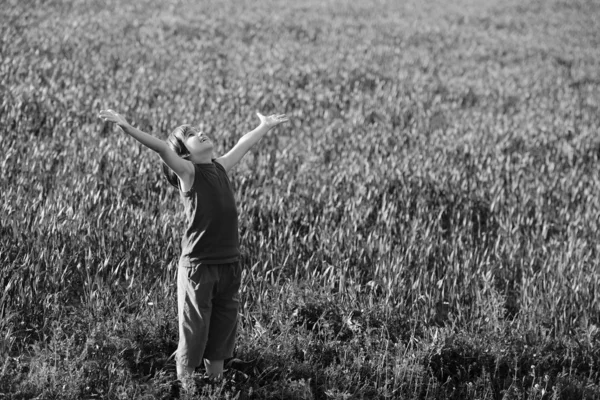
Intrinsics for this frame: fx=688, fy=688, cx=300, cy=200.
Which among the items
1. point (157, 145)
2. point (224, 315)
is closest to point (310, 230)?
point (224, 315)

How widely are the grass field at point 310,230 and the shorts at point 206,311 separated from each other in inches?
8.9

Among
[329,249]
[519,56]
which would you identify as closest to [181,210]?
[329,249]

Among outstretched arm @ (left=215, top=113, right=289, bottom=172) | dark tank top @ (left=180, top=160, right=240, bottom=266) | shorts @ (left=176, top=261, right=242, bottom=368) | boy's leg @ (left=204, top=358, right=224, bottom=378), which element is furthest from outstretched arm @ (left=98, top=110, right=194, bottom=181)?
boy's leg @ (left=204, top=358, right=224, bottom=378)

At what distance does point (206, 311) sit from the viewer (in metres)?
3.28

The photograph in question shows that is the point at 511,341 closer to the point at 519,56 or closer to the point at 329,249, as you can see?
the point at 329,249

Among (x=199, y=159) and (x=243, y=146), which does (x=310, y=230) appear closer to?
(x=243, y=146)

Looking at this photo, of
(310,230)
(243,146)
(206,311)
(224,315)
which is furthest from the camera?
(310,230)

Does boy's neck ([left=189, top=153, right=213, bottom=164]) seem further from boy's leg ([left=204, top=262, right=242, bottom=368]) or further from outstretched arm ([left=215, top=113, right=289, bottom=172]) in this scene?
boy's leg ([left=204, top=262, right=242, bottom=368])

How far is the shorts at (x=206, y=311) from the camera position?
3.27m

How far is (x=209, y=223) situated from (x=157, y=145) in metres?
0.47

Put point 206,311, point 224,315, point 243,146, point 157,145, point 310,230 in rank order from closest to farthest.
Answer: point 157,145
point 206,311
point 224,315
point 243,146
point 310,230

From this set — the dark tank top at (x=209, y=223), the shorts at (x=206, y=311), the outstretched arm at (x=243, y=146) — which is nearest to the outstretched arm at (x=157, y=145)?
the dark tank top at (x=209, y=223)

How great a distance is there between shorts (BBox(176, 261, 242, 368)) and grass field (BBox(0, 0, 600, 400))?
227 millimetres

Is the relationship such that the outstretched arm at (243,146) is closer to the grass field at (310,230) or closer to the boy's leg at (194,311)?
the boy's leg at (194,311)
